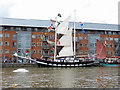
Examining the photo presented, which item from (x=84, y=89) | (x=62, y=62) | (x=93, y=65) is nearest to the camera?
(x=84, y=89)

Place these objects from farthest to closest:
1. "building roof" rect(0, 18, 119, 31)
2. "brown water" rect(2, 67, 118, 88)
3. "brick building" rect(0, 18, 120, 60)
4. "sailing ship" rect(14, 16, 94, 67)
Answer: "building roof" rect(0, 18, 119, 31) → "brick building" rect(0, 18, 120, 60) → "sailing ship" rect(14, 16, 94, 67) → "brown water" rect(2, 67, 118, 88)

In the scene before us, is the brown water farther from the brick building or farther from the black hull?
the brick building

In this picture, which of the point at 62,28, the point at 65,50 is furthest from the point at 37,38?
the point at 65,50

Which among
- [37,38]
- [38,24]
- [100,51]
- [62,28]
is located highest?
[38,24]

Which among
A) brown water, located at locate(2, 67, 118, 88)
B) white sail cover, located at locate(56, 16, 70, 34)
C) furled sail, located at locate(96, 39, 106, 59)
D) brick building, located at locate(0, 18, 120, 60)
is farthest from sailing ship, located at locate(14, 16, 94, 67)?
brown water, located at locate(2, 67, 118, 88)

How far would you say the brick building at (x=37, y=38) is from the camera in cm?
7606

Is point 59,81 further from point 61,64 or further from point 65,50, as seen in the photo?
point 65,50

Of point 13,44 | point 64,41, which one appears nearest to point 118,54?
point 64,41

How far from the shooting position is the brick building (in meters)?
76.1

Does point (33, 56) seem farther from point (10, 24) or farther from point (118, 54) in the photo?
point (118, 54)

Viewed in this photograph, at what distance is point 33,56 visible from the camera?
77750 mm

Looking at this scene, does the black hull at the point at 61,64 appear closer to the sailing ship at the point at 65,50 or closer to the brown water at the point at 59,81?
the sailing ship at the point at 65,50

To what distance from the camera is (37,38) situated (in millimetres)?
79125

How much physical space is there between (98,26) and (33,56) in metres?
30.8
